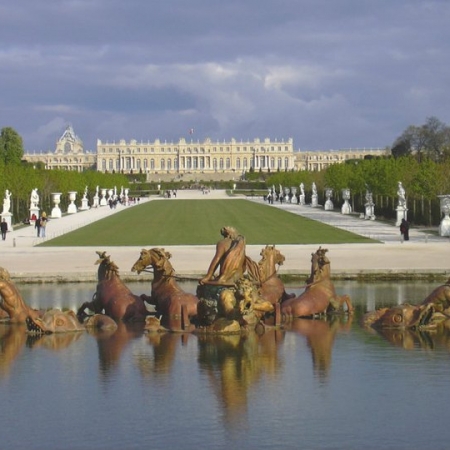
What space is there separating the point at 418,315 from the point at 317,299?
4.73 feet

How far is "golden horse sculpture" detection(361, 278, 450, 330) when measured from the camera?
41.1ft

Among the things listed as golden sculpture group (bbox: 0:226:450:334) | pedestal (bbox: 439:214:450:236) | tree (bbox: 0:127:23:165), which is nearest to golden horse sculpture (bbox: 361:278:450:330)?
golden sculpture group (bbox: 0:226:450:334)

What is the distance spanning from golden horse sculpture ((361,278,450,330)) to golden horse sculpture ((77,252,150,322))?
2817mm

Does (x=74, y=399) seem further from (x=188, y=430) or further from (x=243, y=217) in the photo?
(x=243, y=217)

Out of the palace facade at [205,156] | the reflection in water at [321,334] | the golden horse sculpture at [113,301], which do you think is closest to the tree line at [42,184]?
the golden horse sculpture at [113,301]

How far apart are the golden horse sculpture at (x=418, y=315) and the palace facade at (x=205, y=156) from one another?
164778 millimetres

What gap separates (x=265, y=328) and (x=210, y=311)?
2.33ft

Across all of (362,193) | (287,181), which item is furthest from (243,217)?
(287,181)

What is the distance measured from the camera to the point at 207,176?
511 ft

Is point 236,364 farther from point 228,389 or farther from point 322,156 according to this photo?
point 322,156

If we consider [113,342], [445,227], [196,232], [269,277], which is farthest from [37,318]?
[196,232]

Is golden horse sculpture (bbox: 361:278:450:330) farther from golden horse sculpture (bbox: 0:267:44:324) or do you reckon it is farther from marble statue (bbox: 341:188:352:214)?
marble statue (bbox: 341:188:352:214)

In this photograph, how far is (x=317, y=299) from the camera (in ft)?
44.0

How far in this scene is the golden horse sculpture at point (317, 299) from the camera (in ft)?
43.4
